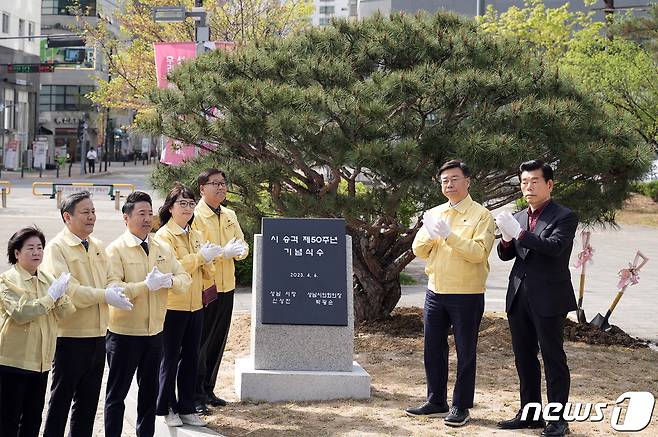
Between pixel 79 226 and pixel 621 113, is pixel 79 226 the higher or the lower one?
the lower one

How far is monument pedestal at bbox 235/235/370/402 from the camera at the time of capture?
7445mm

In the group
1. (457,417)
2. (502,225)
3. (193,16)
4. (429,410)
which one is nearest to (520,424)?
(457,417)

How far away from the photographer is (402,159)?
8.29 m

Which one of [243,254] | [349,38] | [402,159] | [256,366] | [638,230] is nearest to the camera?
[243,254]

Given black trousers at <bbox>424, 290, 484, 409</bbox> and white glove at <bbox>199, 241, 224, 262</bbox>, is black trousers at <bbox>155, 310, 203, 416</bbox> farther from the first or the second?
black trousers at <bbox>424, 290, 484, 409</bbox>

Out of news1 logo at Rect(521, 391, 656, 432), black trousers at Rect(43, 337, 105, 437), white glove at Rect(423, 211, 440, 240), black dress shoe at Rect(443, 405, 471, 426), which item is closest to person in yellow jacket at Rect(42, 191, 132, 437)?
black trousers at Rect(43, 337, 105, 437)

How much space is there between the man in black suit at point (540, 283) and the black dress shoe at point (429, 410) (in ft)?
1.61

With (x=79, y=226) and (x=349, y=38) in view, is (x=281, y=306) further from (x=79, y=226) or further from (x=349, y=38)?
(x=349, y=38)

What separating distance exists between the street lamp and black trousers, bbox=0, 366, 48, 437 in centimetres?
1197

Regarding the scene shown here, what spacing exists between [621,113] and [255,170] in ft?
12.5

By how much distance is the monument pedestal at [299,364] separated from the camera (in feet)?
24.4

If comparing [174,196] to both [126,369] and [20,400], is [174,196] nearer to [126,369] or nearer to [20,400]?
[126,369]

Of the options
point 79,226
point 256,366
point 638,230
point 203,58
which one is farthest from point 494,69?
point 638,230

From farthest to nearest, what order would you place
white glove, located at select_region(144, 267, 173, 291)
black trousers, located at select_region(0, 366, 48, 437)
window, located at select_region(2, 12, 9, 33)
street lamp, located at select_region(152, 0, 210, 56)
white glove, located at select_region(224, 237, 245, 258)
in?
window, located at select_region(2, 12, 9, 33), street lamp, located at select_region(152, 0, 210, 56), white glove, located at select_region(224, 237, 245, 258), white glove, located at select_region(144, 267, 173, 291), black trousers, located at select_region(0, 366, 48, 437)
